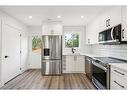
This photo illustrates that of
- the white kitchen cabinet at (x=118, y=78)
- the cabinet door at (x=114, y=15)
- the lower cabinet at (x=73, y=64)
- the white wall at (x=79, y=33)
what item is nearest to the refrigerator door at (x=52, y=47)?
the lower cabinet at (x=73, y=64)

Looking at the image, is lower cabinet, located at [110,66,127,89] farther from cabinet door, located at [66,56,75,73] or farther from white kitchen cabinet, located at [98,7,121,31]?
cabinet door, located at [66,56,75,73]

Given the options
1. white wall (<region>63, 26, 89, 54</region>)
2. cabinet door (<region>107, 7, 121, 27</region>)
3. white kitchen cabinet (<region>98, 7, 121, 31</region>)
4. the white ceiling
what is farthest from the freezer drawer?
cabinet door (<region>107, 7, 121, 27</region>)

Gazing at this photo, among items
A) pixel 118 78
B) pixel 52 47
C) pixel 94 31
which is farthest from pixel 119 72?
pixel 52 47

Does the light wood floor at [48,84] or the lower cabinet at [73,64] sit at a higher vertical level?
Answer: the lower cabinet at [73,64]

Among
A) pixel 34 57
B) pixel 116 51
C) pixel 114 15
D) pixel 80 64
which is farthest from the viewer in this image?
pixel 34 57

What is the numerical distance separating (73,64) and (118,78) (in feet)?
13.6

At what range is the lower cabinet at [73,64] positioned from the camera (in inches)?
259

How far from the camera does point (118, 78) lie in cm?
248

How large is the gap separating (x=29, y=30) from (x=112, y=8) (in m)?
5.39

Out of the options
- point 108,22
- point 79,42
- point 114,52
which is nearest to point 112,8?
point 108,22

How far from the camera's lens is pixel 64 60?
6.62m

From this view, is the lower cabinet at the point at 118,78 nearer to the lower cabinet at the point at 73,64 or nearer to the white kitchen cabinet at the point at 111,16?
the white kitchen cabinet at the point at 111,16

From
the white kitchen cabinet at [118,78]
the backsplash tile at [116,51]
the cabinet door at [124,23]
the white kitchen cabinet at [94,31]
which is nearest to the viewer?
the white kitchen cabinet at [118,78]

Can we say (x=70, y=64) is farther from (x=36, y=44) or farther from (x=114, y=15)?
(x=114, y=15)
